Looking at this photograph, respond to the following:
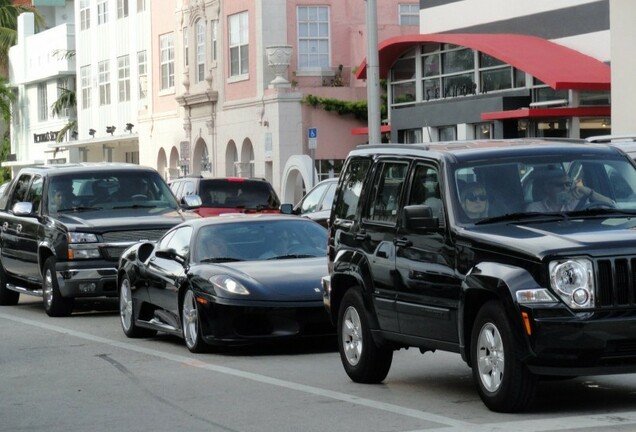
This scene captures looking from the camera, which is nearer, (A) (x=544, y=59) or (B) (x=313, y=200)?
(B) (x=313, y=200)

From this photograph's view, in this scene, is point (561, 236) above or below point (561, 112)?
below

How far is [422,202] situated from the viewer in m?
11.2

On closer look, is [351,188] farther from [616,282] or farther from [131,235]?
[131,235]

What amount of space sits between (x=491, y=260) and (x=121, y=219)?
10769mm

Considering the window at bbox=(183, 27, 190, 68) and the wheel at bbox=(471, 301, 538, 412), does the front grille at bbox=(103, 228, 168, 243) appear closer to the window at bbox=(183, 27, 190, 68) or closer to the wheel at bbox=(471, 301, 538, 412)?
the wheel at bbox=(471, 301, 538, 412)

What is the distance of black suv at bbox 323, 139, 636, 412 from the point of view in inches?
374

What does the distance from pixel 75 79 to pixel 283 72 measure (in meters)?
29.0

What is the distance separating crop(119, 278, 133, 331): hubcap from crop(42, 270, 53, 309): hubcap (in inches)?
117

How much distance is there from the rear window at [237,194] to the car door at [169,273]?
1102cm

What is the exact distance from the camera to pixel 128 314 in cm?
1695

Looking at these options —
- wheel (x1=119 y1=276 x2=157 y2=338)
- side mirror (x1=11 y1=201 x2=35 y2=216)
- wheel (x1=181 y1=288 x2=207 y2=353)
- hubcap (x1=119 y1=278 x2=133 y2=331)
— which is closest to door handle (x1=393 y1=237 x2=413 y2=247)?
wheel (x1=181 y1=288 x2=207 y2=353)

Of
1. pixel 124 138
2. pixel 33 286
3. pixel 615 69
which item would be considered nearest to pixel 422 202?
pixel 33 286

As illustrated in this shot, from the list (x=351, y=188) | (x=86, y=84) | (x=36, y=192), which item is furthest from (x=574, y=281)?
(x=86, y=84)

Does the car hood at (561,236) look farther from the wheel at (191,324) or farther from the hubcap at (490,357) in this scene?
the wheel at (191,324)
